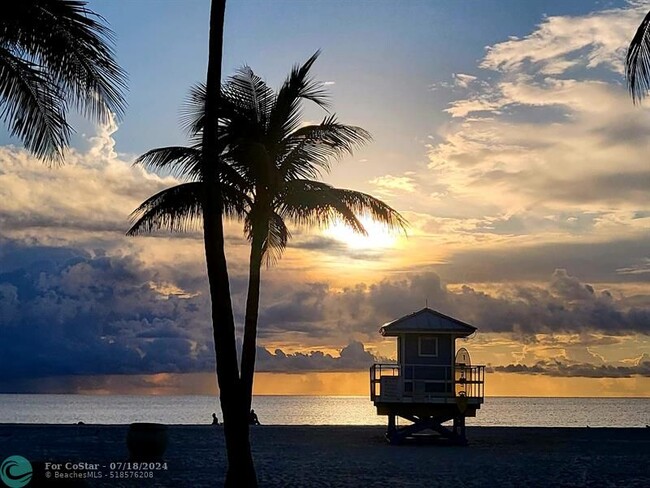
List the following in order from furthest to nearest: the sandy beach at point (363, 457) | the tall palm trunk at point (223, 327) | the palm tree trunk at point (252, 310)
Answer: the sandy beach at point (363, 457) → the palm tree trunk at point (252, 310) → the tall palm trunk at point (223, 327)

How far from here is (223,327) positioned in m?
14.6

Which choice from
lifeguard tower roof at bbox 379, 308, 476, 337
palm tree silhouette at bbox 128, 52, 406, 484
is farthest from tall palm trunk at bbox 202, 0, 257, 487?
lifeguard tower roof at bbox 379, 308, 476, 337

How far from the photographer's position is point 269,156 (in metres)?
18.9

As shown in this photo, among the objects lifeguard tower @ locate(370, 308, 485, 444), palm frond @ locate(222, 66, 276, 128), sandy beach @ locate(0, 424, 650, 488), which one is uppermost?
palm frond @ locate(222, 66, 276, 128)

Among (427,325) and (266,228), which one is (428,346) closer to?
(427,325)

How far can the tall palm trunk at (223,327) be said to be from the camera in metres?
14.6

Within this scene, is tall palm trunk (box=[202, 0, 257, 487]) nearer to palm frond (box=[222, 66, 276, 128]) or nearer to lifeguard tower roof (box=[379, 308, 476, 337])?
palm frond (box=[222, 66, 276, 128])

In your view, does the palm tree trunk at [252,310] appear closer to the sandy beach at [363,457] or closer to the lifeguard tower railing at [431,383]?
the sandy beach at [363,457]

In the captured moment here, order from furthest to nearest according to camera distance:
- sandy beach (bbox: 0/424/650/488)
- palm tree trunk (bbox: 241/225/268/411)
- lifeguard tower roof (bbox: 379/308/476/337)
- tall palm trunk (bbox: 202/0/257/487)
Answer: lifeguard tower roof (bbox: 379/308/476/337) < sandy beach (bbox: 0/424/650/488) < palm tree trunk (bbox: 241/225/268/411) < tall palm trunk (bbox: 202/0/257/487)

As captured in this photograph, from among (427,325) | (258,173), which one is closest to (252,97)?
(258,173)

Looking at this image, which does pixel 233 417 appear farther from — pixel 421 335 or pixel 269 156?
pixel 421 335

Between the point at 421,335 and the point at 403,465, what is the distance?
7594 mm

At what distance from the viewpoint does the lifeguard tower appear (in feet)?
108

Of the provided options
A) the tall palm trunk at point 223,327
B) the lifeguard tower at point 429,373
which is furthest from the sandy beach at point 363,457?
the tall palm trunk at point 223,327
